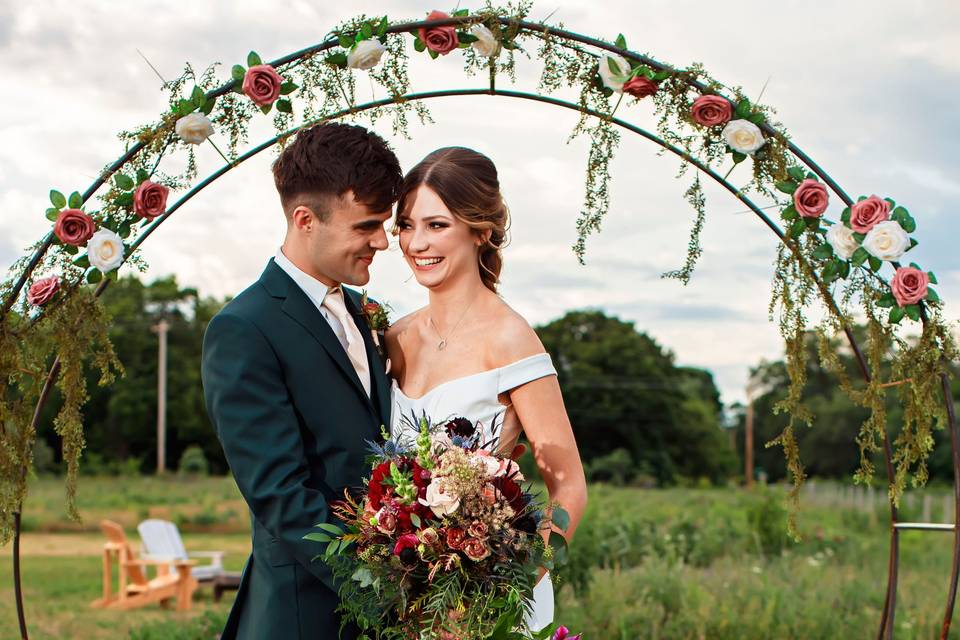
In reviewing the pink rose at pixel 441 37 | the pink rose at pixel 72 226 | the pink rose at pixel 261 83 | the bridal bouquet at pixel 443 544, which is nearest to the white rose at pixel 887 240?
the pink rose at pixel 441 37

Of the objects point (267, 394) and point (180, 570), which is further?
point (180, 570)

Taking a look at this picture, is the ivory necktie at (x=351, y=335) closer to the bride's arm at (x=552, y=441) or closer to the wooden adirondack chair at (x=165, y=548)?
the bride's arm at (x=552, y=441)

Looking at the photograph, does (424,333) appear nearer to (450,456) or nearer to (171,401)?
(450,456)

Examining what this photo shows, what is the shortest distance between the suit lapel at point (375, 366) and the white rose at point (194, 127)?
1321 millimetres

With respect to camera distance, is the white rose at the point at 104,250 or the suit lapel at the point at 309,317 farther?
the white rose at the point at 104,250

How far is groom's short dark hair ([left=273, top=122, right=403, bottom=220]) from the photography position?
12.5 ft

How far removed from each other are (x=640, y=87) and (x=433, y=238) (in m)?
1.51

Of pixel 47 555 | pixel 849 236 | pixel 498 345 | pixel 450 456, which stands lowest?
pixel 47 555

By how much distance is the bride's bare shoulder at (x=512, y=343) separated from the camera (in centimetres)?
397

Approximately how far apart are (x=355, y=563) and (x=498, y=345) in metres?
1.10

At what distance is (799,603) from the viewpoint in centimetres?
895

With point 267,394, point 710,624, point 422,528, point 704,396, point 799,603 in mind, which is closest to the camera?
point 422,528

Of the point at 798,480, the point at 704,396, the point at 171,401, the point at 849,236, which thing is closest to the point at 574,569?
the point at 798,480

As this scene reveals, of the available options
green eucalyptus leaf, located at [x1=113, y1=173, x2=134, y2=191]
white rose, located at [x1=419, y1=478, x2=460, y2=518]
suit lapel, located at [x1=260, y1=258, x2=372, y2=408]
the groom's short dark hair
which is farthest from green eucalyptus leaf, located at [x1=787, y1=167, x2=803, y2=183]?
green eucalyptus leaf, located at [x1=113, y1=173, x2=134, y2=191]
